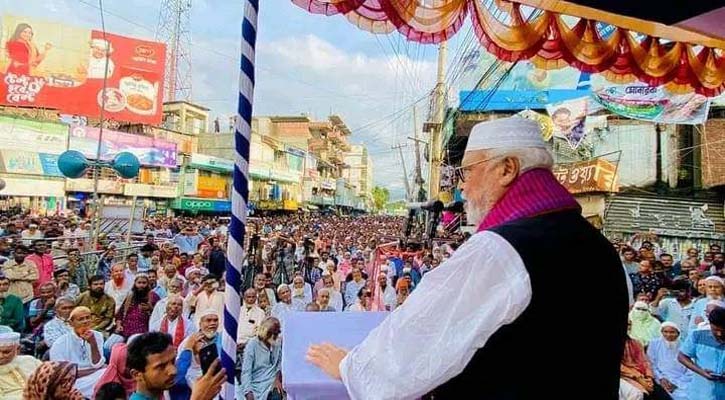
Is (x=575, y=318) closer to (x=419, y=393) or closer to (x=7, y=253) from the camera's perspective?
(x=419, y=393)

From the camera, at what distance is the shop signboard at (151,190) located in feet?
87.4

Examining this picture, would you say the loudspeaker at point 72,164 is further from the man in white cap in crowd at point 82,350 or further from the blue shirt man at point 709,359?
the blue shirt man at point 709,359

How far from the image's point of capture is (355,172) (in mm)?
90125

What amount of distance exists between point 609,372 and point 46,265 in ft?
24.6

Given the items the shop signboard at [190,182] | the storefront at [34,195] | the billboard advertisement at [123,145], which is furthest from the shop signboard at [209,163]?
the storefront at [34,195]

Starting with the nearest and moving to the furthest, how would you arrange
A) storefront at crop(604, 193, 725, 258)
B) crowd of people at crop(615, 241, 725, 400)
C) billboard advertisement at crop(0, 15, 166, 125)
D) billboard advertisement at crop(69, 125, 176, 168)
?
crowd of people at crop(615, 241, 725, 400), storefront at crop(604, 193, 725, 258), billboard advertisement at crop(0, 15, 166, 125), billboard advertisement at crop(69, 125, 176, 168)

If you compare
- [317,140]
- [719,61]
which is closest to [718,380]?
[719,61]

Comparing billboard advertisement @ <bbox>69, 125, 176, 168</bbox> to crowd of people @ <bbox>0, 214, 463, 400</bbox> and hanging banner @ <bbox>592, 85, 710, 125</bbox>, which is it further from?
hanging banner @ <bbox>592, 85, 710, 125</bbox>

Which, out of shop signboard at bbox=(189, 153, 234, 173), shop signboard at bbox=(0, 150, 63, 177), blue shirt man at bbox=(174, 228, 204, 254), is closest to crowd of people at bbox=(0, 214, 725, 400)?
blue shirt man at bbox=(174, 228, 204, 254)

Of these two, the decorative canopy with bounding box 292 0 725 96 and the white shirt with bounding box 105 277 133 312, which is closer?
the decorative canopy with bounding box 292 0 725 96

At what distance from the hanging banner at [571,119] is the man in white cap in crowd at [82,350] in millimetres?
13044

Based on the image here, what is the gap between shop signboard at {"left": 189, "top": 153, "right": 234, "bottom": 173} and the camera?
32156mm

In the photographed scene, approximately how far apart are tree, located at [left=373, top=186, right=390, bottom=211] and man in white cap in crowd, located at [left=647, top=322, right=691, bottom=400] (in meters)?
103

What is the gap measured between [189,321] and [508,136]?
4.77 meters
